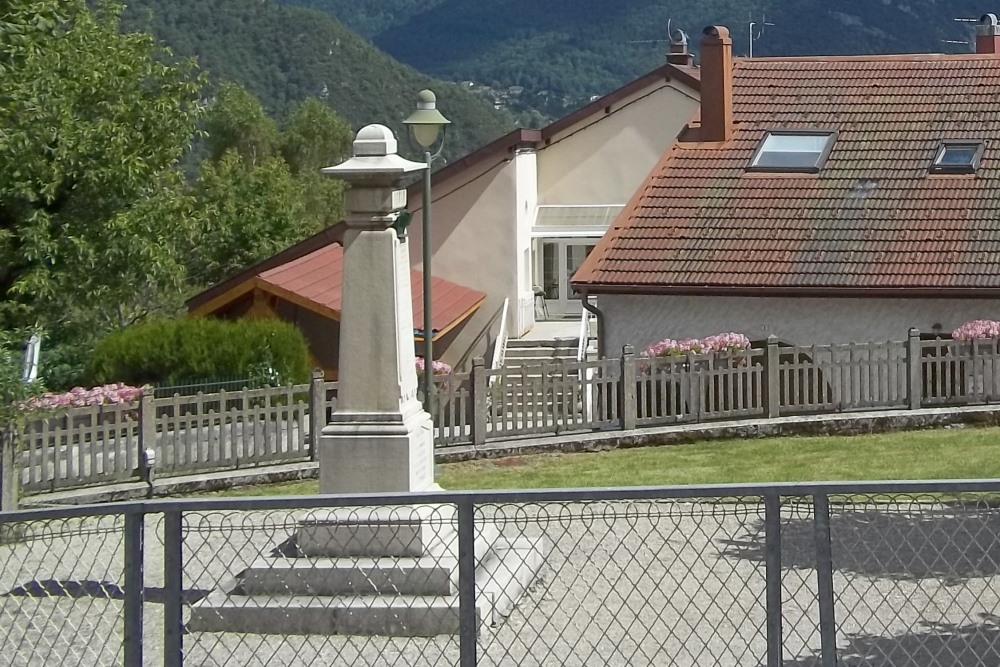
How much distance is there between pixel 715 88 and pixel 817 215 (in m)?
2.88

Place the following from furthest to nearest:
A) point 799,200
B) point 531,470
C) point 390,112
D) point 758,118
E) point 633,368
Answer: point 390,112 < point 758,118 < point 799,200 < point 633,368 < point 531,470

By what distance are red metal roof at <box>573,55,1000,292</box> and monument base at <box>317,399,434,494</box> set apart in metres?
12.3

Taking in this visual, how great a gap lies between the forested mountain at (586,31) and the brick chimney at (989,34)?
6555cm

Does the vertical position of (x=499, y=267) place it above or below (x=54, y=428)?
above

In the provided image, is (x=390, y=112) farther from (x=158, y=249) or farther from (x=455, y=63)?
(x=158, y=249)

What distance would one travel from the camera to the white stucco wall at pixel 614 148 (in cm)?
3209

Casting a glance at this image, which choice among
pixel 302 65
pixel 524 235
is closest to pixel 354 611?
pixel 524 235

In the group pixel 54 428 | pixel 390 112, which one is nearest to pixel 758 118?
pixel 54 428

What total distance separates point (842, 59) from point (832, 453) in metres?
10.7

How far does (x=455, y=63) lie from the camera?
424ft

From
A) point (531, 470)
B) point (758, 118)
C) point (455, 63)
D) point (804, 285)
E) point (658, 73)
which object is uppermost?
point (455, 63)

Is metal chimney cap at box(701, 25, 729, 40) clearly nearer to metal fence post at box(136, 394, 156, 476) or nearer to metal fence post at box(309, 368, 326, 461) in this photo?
metal fence post at box(309, 368, 326, 461)

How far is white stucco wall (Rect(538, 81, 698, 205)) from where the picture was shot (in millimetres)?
32094

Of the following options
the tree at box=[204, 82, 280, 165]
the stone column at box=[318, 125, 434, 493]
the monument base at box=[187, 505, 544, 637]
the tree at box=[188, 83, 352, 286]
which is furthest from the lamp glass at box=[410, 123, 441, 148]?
the tree at box=[204, 82, 280, 165]
